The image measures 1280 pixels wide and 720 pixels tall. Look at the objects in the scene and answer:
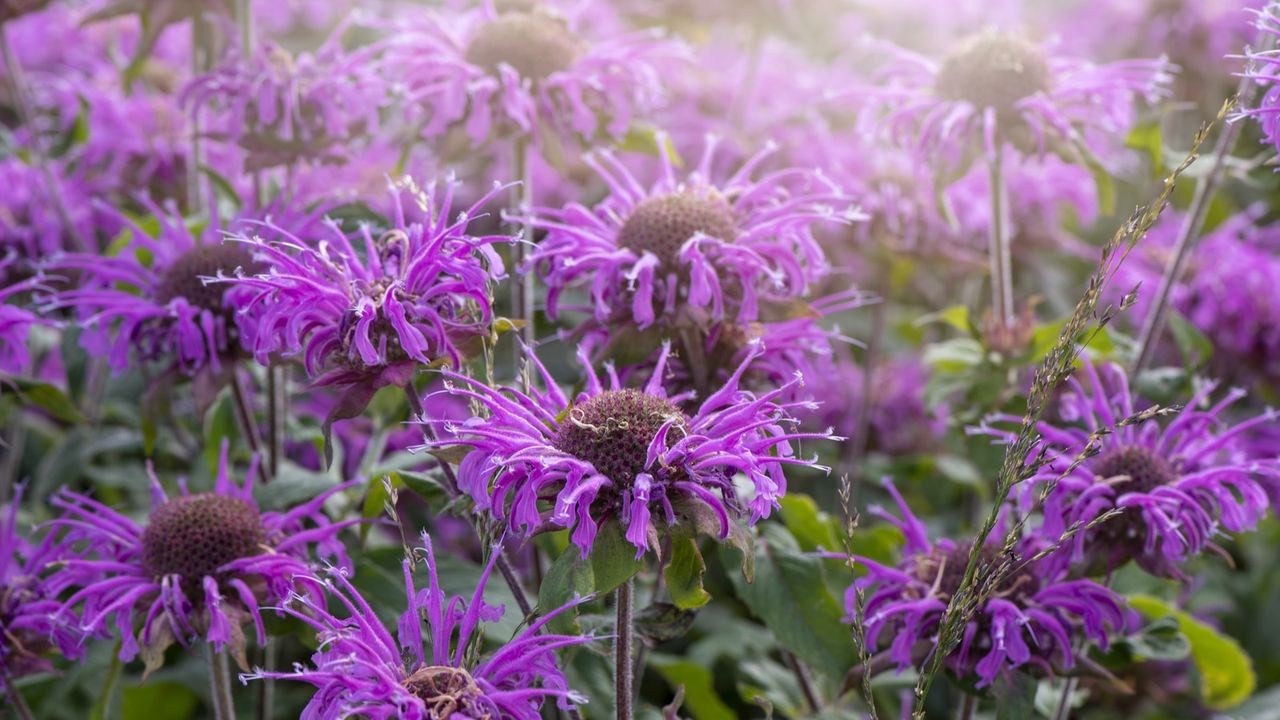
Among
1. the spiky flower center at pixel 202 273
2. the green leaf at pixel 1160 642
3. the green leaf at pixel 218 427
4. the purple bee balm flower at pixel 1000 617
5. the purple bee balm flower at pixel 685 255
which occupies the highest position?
the purple bee balm flower at pixel 685 255

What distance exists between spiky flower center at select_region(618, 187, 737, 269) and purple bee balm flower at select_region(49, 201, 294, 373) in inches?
22.9

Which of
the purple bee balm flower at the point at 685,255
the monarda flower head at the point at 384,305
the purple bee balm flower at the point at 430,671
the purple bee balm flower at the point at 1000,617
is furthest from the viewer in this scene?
the purple bee balm flower at the point at 685,255

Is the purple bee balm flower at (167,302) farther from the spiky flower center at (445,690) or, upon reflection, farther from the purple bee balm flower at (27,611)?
the spiky flower center at (445,690)

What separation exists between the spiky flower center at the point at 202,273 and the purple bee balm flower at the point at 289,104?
22 centimetres

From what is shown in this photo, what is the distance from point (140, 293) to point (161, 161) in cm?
78

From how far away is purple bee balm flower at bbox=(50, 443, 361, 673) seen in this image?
58.4 inches

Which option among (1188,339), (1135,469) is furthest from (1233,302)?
(1135,469)

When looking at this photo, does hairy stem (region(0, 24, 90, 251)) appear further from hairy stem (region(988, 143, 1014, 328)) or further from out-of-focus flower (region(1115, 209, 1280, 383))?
out-of-focus flower (region(1115, 209, 1280, 383))

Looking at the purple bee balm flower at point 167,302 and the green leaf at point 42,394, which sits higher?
the purple bee balm flower at point 167,302

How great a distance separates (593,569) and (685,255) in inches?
21.0

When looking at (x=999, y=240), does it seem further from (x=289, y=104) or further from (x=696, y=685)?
(x=289, y=104)

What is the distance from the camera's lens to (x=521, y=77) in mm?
2027

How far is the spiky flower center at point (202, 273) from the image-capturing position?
5.96ft

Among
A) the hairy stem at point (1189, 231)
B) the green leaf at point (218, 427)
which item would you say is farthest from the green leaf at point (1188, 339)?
the green leaf at point (218, 427)
